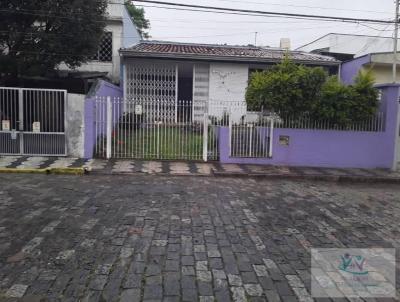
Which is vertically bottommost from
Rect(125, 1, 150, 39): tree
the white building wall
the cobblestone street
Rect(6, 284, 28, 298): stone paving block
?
Rect(6, 284, 28, 298): stone paving block

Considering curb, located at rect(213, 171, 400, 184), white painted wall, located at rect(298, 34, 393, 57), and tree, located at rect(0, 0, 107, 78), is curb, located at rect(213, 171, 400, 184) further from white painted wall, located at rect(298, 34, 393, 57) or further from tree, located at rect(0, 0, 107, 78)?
white painted wall, located at rect(298, 34, 393, 57)

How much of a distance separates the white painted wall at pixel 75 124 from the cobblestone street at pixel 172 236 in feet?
7.60

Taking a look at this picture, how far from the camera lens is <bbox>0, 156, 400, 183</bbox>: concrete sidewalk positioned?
33.1 ft

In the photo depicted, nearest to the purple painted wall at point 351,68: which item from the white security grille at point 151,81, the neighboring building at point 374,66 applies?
the neighboring building at point 374,66

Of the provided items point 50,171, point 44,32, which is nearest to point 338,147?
point 50,171

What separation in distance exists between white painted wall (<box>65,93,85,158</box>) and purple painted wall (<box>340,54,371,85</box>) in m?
12.0

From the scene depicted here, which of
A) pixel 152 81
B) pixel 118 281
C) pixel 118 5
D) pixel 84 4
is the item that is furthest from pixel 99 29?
pixel 118 281

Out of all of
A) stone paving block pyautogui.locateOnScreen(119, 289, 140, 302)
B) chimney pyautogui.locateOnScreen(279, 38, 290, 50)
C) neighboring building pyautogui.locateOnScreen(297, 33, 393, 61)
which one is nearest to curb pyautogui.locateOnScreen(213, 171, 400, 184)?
stone paving block pyautogui.locateOnScreen(119, 289, 140, 302)

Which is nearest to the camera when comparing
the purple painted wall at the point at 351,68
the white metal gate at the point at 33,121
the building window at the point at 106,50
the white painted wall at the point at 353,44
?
the white metal gate at the point at 33,121

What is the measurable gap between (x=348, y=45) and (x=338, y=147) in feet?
45.5

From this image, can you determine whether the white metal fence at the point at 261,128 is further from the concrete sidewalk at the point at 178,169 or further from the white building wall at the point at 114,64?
the white building wall at the point at 114,64

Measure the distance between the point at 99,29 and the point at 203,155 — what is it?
5996 millimetres

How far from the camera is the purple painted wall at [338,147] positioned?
38.5 ft

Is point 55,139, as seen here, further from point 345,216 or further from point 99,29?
point 345,216
